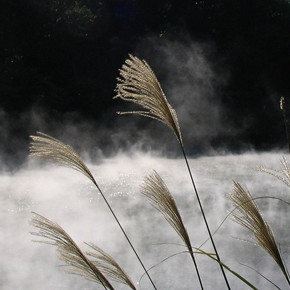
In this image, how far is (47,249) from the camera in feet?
16.0

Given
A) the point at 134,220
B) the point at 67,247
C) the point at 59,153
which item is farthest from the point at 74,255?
the point at 134,220

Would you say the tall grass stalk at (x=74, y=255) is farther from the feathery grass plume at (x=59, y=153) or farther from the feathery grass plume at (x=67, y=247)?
the feathery grass plume at (x=59, y=153)

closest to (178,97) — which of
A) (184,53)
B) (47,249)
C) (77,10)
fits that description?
(184,53)

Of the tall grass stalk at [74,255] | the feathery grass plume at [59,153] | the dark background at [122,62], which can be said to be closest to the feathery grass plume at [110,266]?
the tall grass stalk at [74,255]

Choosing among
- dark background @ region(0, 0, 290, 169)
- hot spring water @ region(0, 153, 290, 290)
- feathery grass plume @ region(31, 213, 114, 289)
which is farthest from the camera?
dark background @ region(0, 0, 290, 169)

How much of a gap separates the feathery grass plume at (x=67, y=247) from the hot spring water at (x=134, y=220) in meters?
1.72

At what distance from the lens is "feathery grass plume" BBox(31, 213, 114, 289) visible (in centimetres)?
115

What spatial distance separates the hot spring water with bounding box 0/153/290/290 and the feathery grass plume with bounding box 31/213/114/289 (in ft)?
5.65

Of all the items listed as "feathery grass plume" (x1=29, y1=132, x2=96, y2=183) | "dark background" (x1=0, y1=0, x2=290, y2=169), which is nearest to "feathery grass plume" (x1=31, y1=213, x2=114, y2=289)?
"feathery grass plume" (x1=29, y1=132, x2=96, y2=183)

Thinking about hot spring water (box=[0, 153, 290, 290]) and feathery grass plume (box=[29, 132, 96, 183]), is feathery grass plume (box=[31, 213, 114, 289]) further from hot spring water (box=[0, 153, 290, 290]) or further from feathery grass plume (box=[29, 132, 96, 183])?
hot spring water (box=[0, 153, 290, 290])

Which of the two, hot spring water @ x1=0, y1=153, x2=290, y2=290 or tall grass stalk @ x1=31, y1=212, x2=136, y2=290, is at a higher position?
hot spring water @ x1=0, y1=153, x2=290, y2=290

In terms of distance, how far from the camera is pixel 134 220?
5.49 m

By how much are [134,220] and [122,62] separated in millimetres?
6964

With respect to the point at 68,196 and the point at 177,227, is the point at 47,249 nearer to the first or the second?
the point at 68,196
